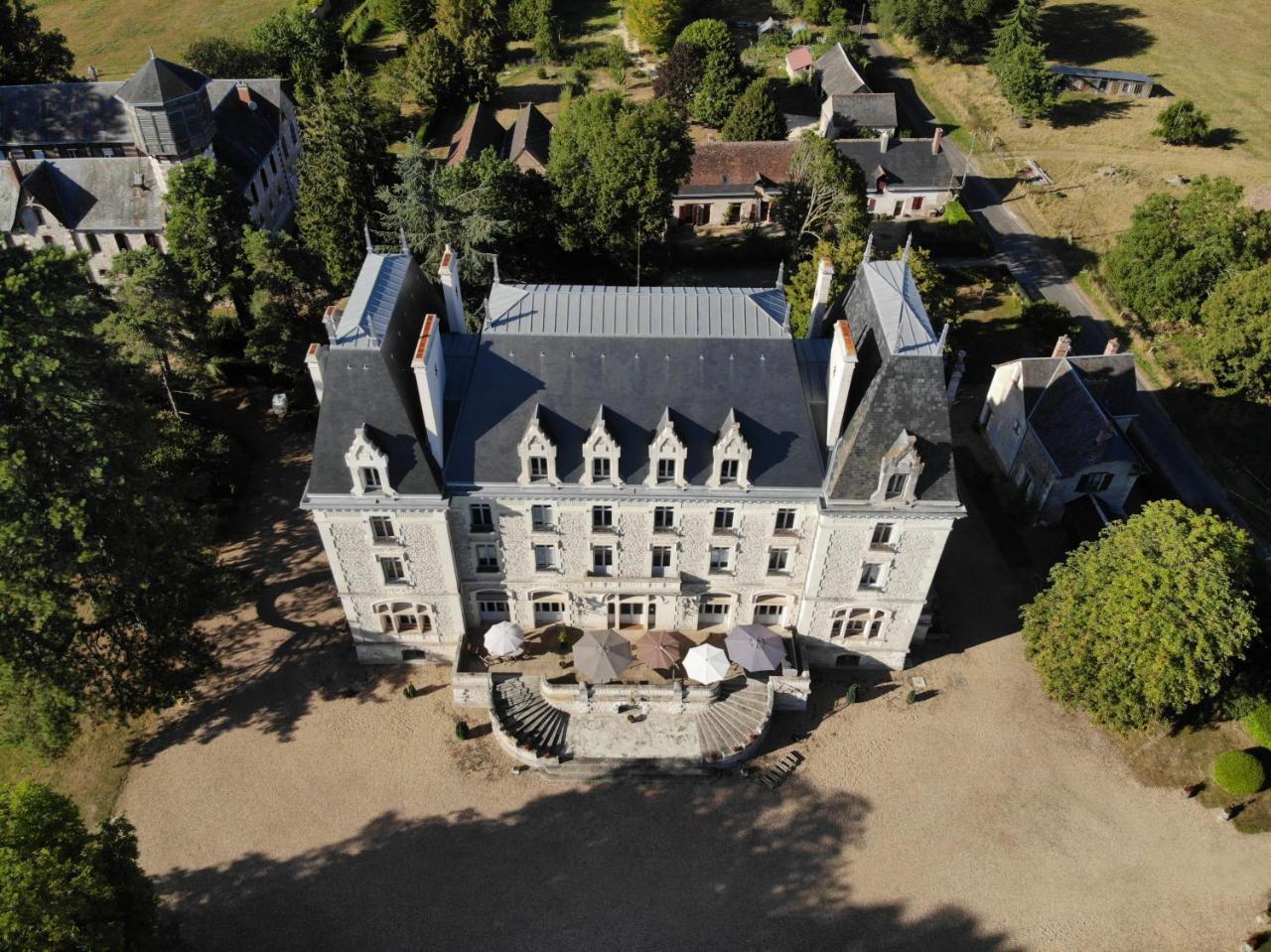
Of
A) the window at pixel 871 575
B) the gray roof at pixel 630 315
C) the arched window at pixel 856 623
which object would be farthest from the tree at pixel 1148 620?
the gray roof at pixel 630 315

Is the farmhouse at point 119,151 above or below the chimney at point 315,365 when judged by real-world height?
below

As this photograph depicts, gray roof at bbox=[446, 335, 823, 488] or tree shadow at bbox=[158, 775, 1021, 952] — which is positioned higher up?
gray roof at bbox=[446, 335, 823, 488]

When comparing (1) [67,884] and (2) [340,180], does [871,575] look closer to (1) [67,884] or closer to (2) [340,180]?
(1) [67,884]

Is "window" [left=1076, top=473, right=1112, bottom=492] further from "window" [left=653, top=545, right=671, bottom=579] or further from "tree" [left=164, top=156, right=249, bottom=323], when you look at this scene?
"tree" [left=164, top=156, right=249, bottom=323]

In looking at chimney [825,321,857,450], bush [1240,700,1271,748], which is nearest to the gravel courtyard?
bush [1240,700,1271,748]

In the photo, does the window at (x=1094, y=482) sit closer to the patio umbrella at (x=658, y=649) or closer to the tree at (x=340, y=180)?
the patio umbrella at (x=658, y=649)

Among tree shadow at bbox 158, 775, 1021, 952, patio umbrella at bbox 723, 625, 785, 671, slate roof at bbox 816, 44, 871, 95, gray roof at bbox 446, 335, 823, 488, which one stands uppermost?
gray roof at bbox 446, 335, 823, 488
